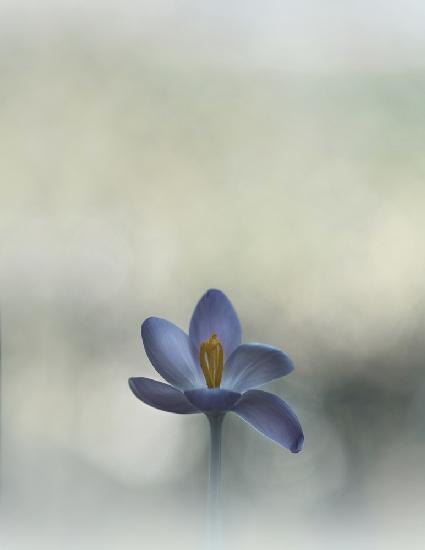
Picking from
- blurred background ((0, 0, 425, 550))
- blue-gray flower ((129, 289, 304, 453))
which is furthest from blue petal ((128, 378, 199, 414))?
blurred background ((0, 0, 425, 550))

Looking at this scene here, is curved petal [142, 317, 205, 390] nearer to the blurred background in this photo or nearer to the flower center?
the flower center

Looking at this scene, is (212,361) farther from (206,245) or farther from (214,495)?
(206,245)

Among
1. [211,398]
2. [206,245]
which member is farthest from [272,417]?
[206,245]

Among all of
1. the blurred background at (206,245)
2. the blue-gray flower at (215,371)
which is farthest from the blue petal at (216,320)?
the blurred background at (206,245)

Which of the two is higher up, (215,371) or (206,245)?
(206,245)

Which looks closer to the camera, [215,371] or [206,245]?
[215,371]

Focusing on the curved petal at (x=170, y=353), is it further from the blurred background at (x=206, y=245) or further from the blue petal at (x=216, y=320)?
the blurred background at (x=206, y=245)
